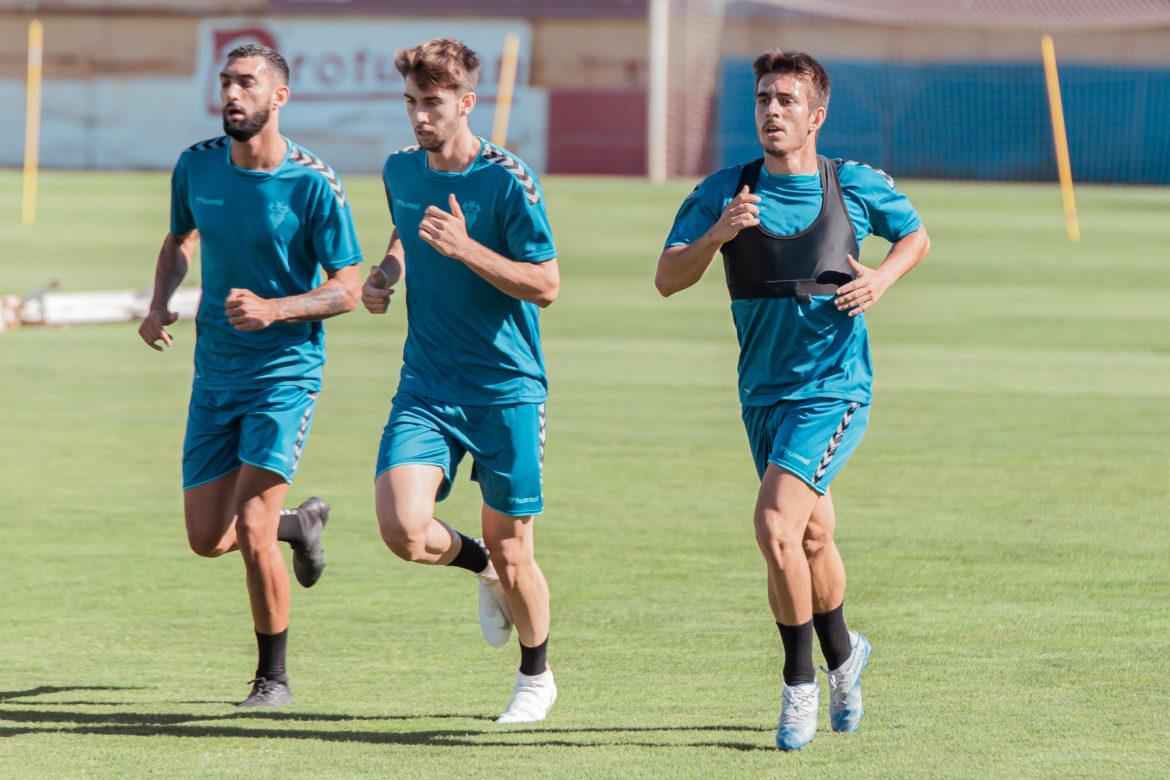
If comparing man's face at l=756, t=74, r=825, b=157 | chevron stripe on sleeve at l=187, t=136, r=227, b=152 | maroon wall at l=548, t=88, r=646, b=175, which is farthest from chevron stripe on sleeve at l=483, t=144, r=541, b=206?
maroon wall at l=548, t=88, r=646, b=175

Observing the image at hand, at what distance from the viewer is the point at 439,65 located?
626 cm

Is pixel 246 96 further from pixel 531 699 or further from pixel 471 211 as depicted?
pixel 531 699

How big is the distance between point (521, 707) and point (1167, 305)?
16.8 m

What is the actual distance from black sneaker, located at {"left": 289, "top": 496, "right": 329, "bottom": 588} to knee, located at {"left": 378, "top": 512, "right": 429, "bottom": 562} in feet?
3.50

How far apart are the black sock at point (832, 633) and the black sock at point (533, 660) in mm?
943

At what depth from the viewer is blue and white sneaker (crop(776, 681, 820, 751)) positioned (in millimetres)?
6020

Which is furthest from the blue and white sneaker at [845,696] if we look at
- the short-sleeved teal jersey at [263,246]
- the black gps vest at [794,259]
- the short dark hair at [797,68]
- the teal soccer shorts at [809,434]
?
the short-sleeved teal jersey at [263,246]

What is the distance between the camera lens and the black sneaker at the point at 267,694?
6.61 m

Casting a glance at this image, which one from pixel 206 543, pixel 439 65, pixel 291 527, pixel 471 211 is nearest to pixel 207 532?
pixel 206 543

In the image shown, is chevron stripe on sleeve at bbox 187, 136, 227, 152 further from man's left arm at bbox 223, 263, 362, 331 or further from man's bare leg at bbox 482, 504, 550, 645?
man's bare leg at bbox 482, 504, 550, 645

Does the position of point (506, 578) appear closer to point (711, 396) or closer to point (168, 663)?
point (168, 663)

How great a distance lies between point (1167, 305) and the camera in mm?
21594

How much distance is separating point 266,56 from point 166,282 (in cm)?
95

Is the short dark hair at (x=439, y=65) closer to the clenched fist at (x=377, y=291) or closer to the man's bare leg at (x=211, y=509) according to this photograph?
the clenched fist at (x=377, y=291)
